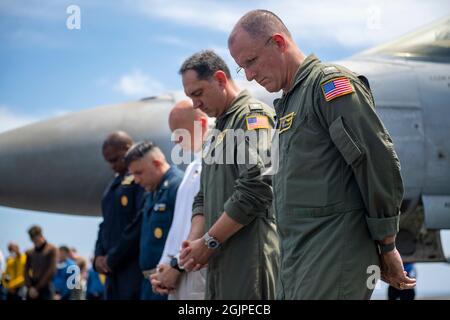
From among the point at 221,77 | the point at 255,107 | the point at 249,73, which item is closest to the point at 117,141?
the point at 221,77

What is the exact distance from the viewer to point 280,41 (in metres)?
3.31

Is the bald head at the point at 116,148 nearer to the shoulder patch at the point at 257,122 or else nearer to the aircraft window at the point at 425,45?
the shoulder patch at the point at 257,122

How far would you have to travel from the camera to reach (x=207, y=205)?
4086 millimetres

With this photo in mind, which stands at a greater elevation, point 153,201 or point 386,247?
point 153,201

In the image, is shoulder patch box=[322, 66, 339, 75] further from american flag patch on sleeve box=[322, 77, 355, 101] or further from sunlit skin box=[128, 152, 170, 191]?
sunlit skin box=[128, 152, 170, 191]

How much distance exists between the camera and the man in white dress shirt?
4445 millimetres

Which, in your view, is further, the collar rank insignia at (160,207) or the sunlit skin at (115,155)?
the sunlit skin at (115,155)

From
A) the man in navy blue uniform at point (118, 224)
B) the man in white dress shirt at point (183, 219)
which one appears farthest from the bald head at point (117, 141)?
the man in white dress shirt at point (183, 219)

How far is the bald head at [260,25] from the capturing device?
331cm

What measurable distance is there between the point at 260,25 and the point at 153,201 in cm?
226

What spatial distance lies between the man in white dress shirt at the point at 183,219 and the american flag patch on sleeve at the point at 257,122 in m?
0.91

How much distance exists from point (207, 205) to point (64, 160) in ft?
8.81

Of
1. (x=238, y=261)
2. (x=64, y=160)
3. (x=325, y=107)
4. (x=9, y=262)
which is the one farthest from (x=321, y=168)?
(x=9, y=262)

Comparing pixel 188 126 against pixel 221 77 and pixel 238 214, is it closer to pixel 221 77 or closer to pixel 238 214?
pixel 221 77
